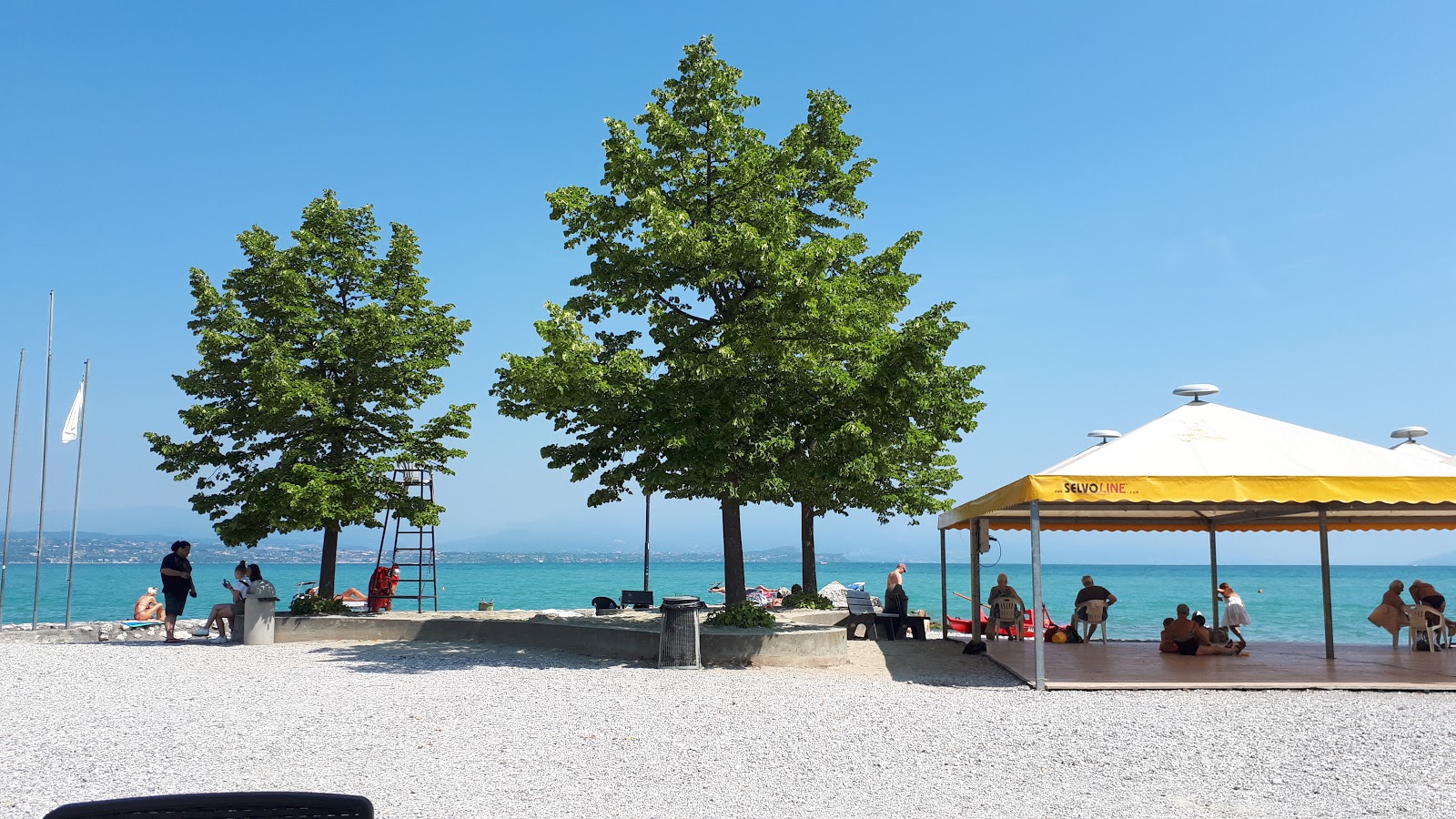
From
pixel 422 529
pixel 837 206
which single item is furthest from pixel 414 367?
pixel 837 206

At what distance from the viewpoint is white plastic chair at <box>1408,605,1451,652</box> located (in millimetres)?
16453

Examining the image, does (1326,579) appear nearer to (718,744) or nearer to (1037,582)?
(1037,582)

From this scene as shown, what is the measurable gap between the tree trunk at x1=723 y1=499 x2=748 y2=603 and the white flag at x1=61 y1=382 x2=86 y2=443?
53.1 ft

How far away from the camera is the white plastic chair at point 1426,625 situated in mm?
16453

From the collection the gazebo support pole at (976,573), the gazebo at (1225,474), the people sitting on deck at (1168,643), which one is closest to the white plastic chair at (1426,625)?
the gazebo at (1225,474)

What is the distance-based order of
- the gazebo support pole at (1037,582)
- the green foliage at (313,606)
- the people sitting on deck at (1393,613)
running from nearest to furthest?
the gazebo support pole at (1037,582) → the people sitting on deck at (1393,613) → the green foliage at (313,606)

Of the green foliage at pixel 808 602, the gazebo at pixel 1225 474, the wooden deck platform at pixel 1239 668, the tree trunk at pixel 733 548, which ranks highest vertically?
the gazebo at pixel 1225 474

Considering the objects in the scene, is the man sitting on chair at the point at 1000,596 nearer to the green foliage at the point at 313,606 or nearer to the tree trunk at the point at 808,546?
the tree trunk at the point at 808,546

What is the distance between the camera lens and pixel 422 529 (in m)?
23.3

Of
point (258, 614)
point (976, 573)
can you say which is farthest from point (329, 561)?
point (976, 573)

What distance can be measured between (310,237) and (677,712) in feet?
47.5

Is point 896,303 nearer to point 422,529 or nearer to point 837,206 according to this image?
point 837,206

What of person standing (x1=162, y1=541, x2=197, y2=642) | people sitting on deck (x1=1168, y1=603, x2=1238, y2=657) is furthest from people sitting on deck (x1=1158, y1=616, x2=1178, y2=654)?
person standing (x1=162, y1=541, x2=197, y2=642)

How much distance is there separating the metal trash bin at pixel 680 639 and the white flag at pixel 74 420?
16.9 metres
